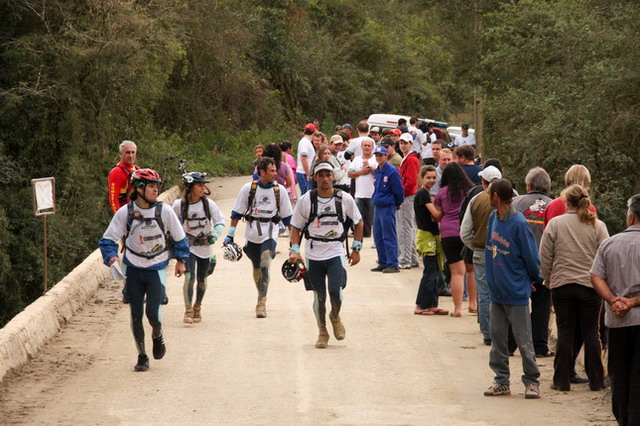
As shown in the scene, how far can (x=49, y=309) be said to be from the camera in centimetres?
1226

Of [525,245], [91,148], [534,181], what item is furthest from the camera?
[91,148]

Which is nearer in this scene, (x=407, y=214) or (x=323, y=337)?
(x=323, y=337)

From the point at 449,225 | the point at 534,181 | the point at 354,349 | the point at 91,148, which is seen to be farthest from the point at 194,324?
the point at 91,148

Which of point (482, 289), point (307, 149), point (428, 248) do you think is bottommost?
point (482, 289)

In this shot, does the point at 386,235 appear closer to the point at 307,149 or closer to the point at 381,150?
the point at 381,150

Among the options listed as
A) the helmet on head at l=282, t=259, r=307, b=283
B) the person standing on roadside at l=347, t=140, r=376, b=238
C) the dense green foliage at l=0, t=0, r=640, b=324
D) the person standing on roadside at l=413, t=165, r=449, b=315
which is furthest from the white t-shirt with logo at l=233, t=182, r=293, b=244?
the dense green foliage at l=0, t=0, r=640, b=324

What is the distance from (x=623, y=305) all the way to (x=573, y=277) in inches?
62.7

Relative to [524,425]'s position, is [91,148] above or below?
above

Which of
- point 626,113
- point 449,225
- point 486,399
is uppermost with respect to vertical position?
point 626,113

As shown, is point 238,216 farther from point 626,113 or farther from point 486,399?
point 626,113

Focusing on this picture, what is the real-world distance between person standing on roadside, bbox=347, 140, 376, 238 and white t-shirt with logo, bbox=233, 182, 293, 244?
5.02m

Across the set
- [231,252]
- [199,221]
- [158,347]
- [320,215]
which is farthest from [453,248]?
[158,347]

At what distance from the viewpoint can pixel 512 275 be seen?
906cm

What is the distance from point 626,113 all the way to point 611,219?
2.34 meters
